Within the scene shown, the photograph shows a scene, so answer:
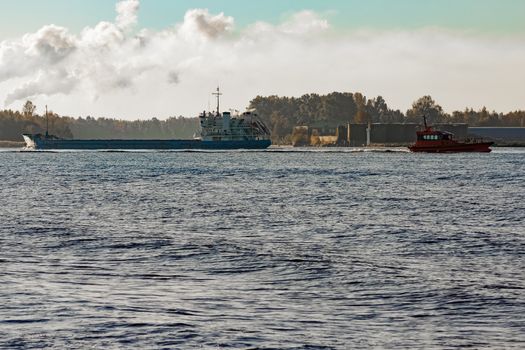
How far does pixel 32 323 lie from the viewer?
20641 mm

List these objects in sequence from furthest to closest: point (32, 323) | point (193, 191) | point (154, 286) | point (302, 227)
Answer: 1. point (193, 191)
2. point (302, 227)
3. point (154, 286)
4. point (32, 323)

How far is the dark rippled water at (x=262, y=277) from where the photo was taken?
19.7 metres

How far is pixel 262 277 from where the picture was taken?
91.3ft

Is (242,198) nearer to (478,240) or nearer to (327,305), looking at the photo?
(478,240)

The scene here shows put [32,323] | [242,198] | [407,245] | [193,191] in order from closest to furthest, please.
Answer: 1. [32,323]
2. [407,245]
3. [242,198]
4. [193,191]

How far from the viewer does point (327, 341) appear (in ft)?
62.2

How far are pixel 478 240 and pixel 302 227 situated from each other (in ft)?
30.9

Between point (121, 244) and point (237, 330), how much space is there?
58.0 feet

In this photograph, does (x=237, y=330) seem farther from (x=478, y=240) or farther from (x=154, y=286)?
(x=478, y=240)

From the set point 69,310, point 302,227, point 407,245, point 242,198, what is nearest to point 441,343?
point 69,310

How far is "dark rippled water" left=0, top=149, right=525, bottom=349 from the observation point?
1969 centimetres

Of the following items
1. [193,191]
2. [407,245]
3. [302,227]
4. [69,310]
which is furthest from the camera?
[193,191]

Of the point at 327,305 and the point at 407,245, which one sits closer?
the point at 327,305

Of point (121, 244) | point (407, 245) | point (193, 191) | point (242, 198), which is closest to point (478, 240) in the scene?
point (407, 245)
